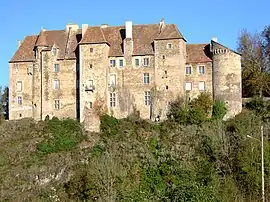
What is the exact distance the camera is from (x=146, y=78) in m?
70.3

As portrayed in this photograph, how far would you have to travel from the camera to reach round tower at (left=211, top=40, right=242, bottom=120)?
225 feet

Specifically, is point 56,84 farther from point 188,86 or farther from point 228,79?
point 228,79

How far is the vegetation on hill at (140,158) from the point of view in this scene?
168 feet

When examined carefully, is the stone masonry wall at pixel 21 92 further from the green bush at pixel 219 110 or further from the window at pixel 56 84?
the green bush at pixel 219 110

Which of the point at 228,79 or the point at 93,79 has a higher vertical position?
the point at 93,79

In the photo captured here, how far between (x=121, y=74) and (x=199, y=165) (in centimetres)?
1843

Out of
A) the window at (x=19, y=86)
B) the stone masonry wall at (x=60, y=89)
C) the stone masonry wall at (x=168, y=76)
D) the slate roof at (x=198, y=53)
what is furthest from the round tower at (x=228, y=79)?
the window at (x=19, y=86)

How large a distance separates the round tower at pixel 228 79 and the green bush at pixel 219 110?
0.41 metres

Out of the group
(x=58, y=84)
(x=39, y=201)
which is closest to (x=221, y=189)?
(x=39, y=201)

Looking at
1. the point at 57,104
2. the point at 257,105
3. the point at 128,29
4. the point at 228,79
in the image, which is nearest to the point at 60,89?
the point at 57,104

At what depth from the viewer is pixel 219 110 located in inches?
2682

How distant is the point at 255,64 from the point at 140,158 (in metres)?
23.5

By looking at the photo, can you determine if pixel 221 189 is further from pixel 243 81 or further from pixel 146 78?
pixel 243 81

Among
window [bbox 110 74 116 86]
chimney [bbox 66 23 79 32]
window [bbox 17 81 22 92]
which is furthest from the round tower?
window [bbox 17 81 22 92]
